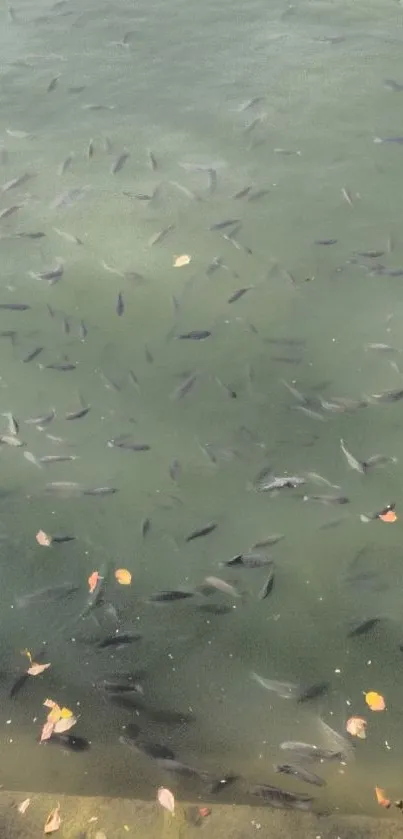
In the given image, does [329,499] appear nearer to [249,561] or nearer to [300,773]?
[249,561]

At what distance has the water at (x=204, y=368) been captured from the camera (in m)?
3.61

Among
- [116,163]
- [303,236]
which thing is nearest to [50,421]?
[303,236]

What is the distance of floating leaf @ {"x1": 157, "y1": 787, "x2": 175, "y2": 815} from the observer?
3205mm

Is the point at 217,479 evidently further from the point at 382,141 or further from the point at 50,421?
the point at 382,141

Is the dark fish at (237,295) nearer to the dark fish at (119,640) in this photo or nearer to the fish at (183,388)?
the fish at (183,388)

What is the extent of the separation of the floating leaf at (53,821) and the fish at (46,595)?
106cm

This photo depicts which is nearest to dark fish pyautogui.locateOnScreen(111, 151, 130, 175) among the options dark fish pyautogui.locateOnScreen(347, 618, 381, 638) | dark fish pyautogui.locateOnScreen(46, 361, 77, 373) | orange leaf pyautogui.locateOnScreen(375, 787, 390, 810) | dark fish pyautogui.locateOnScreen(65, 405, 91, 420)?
dark fish pyautogui.locateOnScreen(46, 361, 77, 373)

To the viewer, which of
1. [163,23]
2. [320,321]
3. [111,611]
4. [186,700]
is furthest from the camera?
[163,23]

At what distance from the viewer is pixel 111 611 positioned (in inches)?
154

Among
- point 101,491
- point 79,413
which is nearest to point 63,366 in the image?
point 79,413

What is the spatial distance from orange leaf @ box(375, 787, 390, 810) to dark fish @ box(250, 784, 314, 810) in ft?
0.89

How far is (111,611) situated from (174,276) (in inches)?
104

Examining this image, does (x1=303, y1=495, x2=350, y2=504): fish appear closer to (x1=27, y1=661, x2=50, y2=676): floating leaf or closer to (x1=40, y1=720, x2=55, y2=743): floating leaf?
(x1=27, y1=661, x2=50, y2=676): floating leaf

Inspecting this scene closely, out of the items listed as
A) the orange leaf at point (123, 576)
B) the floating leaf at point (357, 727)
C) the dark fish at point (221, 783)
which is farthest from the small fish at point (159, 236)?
the dark fish at point (221, 783)
